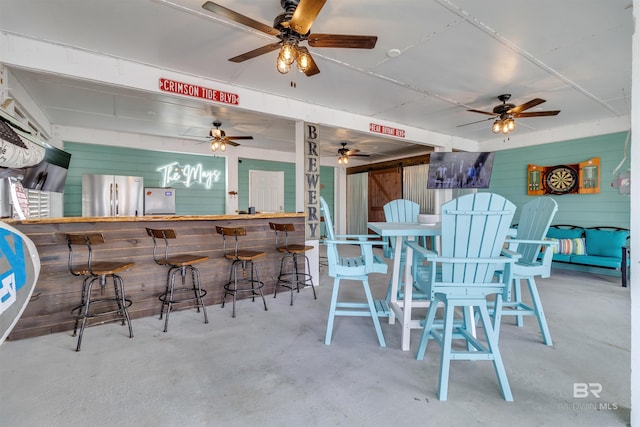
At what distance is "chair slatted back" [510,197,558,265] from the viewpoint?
2740mm

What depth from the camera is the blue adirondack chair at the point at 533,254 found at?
266 centimetres

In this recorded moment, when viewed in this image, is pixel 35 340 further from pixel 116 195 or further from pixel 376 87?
pixel 376 87

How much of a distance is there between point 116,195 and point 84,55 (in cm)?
317

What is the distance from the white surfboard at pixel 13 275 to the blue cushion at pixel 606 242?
708 centimetres

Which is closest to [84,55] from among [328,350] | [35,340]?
[35,340]

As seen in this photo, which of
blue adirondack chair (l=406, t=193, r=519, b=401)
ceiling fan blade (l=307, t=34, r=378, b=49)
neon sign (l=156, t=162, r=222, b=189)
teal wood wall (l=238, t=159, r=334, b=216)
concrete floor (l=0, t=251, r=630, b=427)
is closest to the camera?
concrete floor (l=0, t=251, r=630, b=427)

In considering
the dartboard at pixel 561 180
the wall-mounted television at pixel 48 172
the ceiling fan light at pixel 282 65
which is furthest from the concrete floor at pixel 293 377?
the dartboard at pixel 561 180

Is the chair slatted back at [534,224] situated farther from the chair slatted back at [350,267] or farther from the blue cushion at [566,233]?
the blue cushion at [566,233]

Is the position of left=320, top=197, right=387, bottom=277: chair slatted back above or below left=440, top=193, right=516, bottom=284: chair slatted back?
below

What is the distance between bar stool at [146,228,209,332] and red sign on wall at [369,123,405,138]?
3835 millimetres

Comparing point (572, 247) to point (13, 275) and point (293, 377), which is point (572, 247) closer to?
point (293, 377)

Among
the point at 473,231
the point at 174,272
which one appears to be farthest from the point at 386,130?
the point at 174,272

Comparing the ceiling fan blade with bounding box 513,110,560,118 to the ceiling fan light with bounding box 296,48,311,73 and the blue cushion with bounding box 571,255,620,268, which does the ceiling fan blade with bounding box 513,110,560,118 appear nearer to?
the blue cushion with bounding box 571,255,620,268

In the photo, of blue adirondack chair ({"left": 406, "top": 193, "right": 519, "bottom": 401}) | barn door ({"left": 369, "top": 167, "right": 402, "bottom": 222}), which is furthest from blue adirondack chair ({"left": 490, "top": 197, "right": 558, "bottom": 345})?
barn door ({"left": 369, "top": 167, "right": 402, "bottom": 222})
